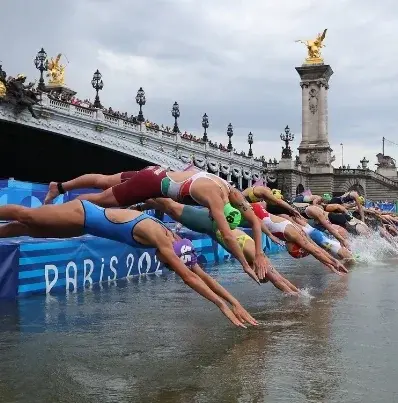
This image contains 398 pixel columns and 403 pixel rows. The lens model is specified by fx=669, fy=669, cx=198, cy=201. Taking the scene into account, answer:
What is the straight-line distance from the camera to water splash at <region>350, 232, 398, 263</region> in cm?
1854

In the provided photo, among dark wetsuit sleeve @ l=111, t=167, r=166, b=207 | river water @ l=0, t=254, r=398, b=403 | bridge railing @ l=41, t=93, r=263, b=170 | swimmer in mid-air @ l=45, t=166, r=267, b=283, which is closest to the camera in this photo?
river water @ l=0, t=254, r=398, b=403

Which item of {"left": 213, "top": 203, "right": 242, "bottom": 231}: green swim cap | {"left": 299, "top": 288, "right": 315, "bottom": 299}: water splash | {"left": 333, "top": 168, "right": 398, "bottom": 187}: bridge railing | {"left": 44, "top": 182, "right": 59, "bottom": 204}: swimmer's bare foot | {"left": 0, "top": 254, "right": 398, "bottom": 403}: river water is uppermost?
{"left": 333, "top": 168, "right": 398, "bottom": 187}: bridge railing

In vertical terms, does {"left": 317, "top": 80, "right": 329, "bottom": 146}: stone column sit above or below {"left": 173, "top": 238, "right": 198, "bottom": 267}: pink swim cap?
above

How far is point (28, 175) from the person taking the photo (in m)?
54.2

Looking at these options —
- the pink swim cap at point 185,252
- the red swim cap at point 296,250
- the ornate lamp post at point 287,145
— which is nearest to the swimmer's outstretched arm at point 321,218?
the red swim cap at point 296,250

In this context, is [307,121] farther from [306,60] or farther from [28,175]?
[28,175]

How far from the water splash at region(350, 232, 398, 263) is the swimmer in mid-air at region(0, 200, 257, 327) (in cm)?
1110

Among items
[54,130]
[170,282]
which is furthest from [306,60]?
[170,282]

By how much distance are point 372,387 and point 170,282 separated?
771 cm

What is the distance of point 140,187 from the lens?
8508mm

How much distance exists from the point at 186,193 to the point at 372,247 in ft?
45.8

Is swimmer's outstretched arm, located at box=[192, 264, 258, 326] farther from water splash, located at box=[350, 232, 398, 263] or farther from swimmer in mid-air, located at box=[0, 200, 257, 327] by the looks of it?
water splash, located at box=[350, 232, 398, 263]

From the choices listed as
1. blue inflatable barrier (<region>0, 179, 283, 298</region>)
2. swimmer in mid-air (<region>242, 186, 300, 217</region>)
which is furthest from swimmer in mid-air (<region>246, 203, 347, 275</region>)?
blue inflatable barrier (<region>0, 179, 283, 298</region>)

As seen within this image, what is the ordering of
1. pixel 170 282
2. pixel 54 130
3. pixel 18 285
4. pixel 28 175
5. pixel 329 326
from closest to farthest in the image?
1. pixel 329 326
2. pixel 18 285
3. pixel 170 282
4. pixel 54 130
5. pixel 28 175
